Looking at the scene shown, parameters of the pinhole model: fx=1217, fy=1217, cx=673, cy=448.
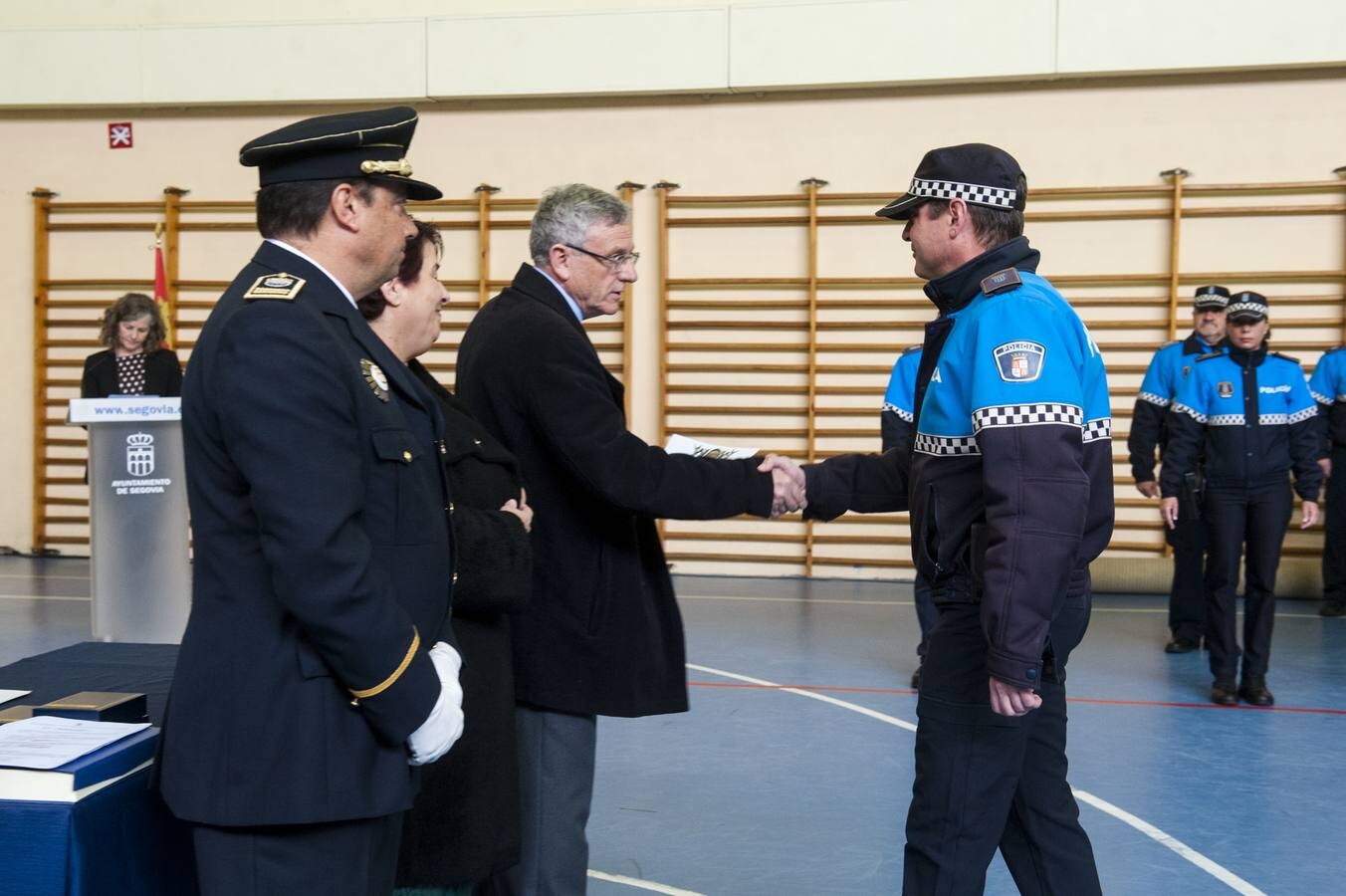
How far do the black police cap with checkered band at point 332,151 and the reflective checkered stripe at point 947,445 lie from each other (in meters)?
1.13

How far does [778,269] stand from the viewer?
8.62 meters

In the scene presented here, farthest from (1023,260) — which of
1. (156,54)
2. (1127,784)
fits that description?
(156,54)

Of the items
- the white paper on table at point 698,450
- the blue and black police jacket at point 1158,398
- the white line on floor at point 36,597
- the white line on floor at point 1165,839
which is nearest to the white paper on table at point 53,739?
the white paper on table at point 698,450

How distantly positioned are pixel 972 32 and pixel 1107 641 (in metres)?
4.06

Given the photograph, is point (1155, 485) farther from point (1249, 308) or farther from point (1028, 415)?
point (1028, 415)

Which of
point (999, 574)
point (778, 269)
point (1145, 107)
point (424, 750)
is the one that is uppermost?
point (1145, 107)

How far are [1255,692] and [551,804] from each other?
3843mm

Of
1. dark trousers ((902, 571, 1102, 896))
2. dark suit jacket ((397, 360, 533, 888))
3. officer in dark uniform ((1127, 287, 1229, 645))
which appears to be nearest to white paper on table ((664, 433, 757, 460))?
dark suit jacket ((397, 360, 533, 888))

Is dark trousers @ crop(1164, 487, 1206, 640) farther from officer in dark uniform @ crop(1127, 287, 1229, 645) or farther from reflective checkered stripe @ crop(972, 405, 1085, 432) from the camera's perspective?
reflective checkered stripe @ crop(972, 405, 1085, 432)

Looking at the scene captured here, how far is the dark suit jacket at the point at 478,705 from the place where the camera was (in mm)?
2055

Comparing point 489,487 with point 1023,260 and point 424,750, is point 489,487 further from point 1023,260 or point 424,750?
point 1023,260

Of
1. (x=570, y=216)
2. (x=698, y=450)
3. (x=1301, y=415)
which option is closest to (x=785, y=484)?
(x=698, y=450)

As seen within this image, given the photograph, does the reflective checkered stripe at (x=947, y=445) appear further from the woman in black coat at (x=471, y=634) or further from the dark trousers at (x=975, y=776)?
the woman in black coat at (x=471, y=634)

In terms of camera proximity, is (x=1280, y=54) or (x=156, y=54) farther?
(x=156, y=54)
